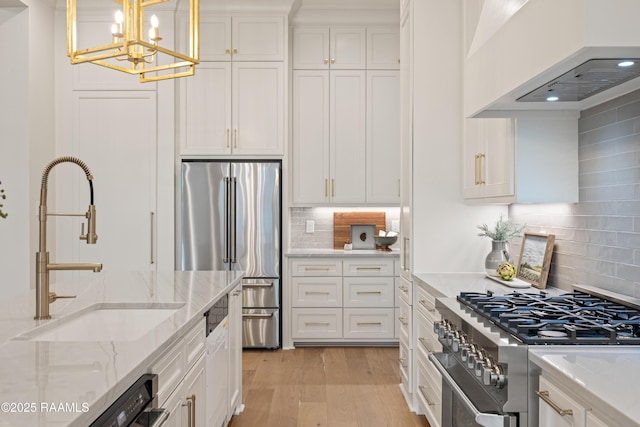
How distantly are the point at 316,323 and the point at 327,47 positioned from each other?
258 cm

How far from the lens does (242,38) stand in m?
5.02

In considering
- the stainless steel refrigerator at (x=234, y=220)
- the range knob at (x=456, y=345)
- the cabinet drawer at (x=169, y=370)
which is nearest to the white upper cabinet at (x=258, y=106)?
the stainless steel refrigerator at (x=234, y=220)

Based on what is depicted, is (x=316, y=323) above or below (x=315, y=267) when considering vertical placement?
below

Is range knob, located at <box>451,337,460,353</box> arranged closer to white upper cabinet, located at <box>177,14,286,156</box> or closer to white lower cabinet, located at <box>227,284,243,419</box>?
white lower cabinet, located at <box>227,284,243,419</box>

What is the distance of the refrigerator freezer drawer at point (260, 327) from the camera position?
16.3 ft

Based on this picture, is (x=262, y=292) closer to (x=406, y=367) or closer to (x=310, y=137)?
(x=310, y=137)

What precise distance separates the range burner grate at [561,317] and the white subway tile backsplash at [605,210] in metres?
0.16

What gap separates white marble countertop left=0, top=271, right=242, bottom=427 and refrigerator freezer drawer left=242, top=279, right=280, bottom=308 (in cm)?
235

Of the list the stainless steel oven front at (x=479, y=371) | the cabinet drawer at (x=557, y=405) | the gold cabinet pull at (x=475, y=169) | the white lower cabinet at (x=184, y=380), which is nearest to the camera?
the cabinet drawer at (x=557, y=405)

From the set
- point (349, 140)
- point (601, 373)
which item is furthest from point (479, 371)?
point (349, 140)

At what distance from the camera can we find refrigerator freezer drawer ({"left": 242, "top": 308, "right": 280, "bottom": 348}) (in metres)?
4.97

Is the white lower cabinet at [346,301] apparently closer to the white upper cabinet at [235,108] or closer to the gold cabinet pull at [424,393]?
the white upper cabinet at [235,108]

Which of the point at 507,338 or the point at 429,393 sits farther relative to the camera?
the point at 429,393

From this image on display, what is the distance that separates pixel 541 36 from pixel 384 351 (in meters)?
3.67
